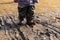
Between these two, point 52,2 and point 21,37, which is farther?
point 52,2

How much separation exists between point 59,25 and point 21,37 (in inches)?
49.5

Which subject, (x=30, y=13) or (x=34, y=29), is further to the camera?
(x=30, y=13)

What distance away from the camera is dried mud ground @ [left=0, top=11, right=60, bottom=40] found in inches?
181

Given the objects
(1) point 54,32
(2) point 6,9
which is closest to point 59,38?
(1) point 54,32

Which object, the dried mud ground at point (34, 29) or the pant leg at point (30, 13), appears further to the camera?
the pant leg at point (30, 13)

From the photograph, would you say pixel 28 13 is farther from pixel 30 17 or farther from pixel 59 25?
pixel 59 25

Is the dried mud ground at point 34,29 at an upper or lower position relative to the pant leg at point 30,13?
lower

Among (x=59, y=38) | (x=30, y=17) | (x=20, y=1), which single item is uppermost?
(x=20, y=1)

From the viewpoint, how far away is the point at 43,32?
482cm

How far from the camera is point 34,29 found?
16.4 ft

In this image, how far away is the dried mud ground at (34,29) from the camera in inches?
181

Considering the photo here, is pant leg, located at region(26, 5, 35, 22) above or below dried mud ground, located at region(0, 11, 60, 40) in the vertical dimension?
above

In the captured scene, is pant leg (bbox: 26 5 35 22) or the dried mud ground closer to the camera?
the dried mud ground

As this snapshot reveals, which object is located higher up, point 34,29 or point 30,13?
point 30,13
